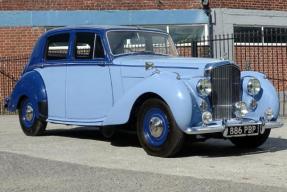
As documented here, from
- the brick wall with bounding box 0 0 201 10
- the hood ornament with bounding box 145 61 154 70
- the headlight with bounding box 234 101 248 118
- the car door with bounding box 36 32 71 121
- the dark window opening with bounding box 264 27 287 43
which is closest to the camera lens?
the headlight with bounding box 234 101 248 118

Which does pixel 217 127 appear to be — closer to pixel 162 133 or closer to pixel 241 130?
pixel 241 130

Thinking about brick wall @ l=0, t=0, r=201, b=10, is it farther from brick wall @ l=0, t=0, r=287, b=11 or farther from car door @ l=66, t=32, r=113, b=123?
car door @ l=66, t=32, r=113, b=123

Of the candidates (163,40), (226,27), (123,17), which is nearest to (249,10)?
(226,27)

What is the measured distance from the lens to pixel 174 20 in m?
20.2

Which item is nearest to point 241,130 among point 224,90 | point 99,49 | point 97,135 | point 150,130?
point 224,90

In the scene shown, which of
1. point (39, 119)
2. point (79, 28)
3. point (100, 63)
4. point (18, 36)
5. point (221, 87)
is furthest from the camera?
point (18, 36)

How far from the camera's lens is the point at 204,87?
7.94 metres

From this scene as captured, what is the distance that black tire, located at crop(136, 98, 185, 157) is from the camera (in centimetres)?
783

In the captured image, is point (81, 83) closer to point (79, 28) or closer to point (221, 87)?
point (79, 28)

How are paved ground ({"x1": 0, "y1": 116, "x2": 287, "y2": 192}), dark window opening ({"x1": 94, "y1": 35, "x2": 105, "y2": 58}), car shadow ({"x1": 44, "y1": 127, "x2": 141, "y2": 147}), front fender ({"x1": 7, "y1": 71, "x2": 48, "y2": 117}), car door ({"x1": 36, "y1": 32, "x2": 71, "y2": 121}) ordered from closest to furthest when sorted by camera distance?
paved ground ({"x1": 0, "y1": 116, "x2": 287, "y2": 192})
dark window opening ({"x1": 94, "y1": 35, "x2": 105, "y2": 58})
car shadow ({"x1": 44, "y1": 127, "x2": 141, "y2": 147})
car door ({"x1": 36, "y1": 32, "x2": 71, "y2": 121})
front fender ({"x1": 7, "y1": 71, "x2": 48, "y2": 117})

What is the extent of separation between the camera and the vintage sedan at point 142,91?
789 cm

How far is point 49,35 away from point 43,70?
68cm

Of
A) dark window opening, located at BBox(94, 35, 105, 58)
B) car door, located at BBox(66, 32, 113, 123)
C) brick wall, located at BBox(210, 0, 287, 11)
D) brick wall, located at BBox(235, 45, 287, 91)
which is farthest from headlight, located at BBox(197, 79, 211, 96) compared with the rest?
brick wall, located at BBox(210, 0, 287, 11)

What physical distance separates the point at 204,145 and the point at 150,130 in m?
1.71
